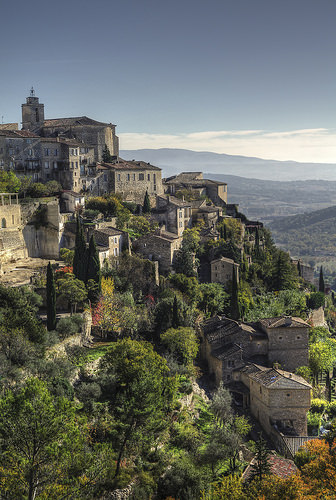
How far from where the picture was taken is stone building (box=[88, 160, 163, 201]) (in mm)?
57938

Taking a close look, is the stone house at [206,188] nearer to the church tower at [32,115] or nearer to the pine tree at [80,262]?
the church tower at [32,115]

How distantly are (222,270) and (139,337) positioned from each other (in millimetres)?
15471

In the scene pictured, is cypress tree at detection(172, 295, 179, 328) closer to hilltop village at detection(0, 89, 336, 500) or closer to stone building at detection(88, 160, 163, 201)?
hilltop village at detection(0, 89, 336, 500)

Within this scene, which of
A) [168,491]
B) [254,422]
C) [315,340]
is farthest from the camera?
[315,340]

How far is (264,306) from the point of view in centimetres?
4769

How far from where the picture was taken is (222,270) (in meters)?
49.2

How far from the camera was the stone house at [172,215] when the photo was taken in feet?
176

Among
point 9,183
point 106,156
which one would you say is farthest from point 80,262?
point 106,156

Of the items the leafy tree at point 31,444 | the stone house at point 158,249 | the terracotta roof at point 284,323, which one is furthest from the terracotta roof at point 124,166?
the leafy tree at point 31,444

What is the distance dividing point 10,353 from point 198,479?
1188 cm

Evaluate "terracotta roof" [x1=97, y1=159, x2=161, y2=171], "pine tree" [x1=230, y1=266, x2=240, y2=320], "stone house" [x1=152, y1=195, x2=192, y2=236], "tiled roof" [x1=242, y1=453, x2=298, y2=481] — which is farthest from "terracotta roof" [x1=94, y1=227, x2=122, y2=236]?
"tiled roof" [x1=242, y1=453, x2=298, y2=481]

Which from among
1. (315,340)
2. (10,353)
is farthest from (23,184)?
(315,340)

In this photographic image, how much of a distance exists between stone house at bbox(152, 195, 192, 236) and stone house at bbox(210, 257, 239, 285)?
6705mm

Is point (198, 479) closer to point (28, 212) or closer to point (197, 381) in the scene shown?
point (197, 381)
